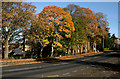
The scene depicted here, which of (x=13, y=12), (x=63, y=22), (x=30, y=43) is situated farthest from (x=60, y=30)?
(x=13, y=12)

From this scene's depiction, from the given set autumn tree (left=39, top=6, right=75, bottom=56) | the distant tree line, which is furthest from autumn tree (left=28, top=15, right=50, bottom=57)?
autumn tree (left=39, top=6, right=75, bottom=56)

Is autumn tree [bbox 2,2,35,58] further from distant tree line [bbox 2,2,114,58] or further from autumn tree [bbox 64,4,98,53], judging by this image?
autumn tree [bbox 64,4,98,53]

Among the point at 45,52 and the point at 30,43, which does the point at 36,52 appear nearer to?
the point at 45,52

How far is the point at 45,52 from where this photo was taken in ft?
137

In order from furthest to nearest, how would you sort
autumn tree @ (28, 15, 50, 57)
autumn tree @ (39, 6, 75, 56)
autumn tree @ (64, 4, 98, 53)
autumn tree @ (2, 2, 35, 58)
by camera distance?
autumn tree @ (64, 4, 98, 53)
autumn tree @ (39, 6, 75, 56)
autumn tree @ (28, 15, 50, 57)
autumn tree @ (2, 2, 35, 58)

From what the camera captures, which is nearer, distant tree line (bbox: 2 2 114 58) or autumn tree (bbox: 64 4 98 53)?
distant tree line (bbox: 2 2 114 58)

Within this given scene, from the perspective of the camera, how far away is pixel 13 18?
2356 cm

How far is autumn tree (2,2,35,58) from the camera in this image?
2239 cm

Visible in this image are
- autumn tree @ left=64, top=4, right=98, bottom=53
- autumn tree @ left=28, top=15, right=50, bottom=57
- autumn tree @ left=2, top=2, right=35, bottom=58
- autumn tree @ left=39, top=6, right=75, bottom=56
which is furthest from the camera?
autumn tree @ left=64, top=4, right=98, bottom=53

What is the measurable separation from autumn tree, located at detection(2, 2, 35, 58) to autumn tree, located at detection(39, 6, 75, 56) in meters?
6.67

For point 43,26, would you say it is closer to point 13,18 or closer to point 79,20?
point 13,18

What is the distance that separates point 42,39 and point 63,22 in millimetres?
6708

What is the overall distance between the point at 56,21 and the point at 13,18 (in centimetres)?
1140

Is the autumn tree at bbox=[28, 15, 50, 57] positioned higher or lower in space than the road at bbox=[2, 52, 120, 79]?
higher
